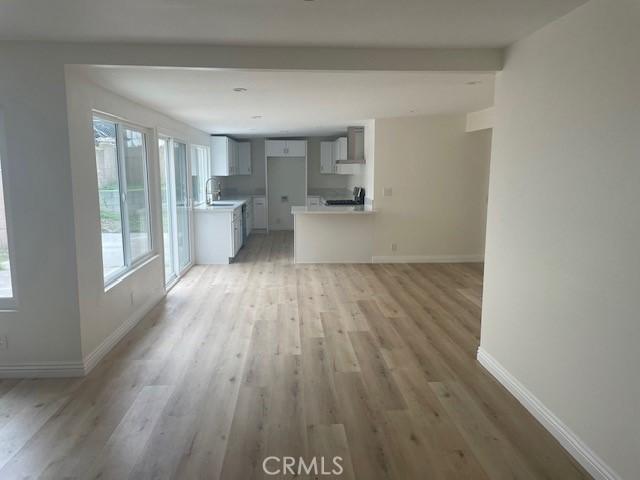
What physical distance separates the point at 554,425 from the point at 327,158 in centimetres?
831

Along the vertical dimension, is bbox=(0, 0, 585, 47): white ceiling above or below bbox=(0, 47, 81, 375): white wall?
above

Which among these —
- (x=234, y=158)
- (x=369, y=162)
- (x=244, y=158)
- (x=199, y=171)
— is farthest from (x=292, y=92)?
(x=244, y=158)

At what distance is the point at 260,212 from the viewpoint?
10531 millimetres

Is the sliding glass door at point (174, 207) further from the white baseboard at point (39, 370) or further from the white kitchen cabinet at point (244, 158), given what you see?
the white kitchen cabinet at point (244, 158)

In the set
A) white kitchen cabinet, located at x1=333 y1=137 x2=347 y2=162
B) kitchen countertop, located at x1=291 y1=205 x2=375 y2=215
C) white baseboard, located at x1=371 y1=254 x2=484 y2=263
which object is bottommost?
white baseboard, located at x1=371 y1=254 x2=484 y2=263

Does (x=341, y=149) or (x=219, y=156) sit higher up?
(x=341, y=149)

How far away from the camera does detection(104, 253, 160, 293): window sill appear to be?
3845 mm

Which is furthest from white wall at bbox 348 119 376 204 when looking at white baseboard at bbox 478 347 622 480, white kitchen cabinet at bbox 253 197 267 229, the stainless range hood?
white baseboard at bbox 478 347 622 480

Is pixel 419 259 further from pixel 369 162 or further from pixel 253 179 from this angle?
pixel 253 179

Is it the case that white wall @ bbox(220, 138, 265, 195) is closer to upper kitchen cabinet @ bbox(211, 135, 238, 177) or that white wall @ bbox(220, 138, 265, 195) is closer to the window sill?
upper kitchen cabinet @ bbox(211, 135, 238, 177)

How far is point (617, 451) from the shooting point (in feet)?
6.72

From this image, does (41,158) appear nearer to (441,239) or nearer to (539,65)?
(539,65)

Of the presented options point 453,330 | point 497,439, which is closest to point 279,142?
point 453,330

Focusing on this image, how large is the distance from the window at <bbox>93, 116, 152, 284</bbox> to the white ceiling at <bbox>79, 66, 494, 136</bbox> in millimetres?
407
